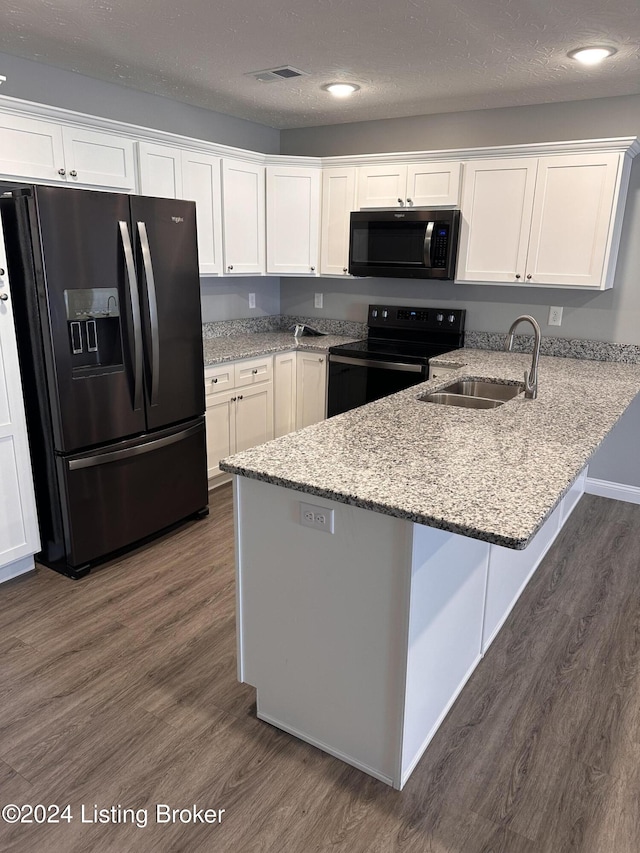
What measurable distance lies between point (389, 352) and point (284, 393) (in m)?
0.84

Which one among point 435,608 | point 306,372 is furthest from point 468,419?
point 306,372

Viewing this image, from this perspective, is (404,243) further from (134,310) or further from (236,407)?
(134,310)

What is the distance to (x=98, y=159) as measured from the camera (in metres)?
3.12

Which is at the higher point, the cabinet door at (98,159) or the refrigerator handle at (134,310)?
the cabinet door at (98,159)

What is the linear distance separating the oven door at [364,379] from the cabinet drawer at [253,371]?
1.44 feet

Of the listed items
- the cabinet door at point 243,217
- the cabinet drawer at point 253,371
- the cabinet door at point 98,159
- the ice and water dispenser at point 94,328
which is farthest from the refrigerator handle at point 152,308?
the cabinet door at point 243,217

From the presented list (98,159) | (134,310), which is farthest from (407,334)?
(98,159)

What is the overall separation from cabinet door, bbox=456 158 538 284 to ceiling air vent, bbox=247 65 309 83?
119 centimetres

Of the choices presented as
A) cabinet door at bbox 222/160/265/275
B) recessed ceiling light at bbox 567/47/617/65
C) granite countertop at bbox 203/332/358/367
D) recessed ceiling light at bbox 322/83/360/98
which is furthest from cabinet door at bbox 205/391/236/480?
recessed ceiling light at bbox 567/47/617/65

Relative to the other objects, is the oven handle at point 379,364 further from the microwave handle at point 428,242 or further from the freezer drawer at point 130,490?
the freezer drawer at point 130,490

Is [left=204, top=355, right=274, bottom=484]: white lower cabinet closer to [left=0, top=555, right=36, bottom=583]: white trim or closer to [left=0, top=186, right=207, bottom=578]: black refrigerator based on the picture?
[left=0, top=186, right=207, bottom=578]: black refrigerator

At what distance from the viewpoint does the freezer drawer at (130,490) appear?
9.23 feet

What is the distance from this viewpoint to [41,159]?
287 cm

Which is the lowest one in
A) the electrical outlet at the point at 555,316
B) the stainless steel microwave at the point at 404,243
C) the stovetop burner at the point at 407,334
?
the stovetop burner at the point at 407,334
